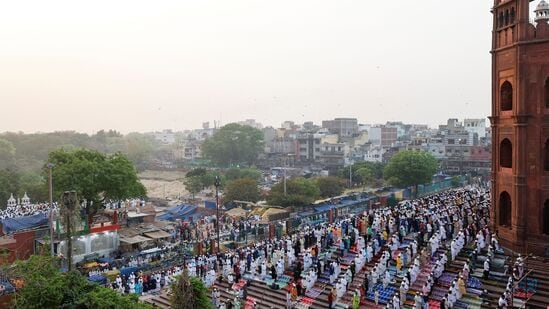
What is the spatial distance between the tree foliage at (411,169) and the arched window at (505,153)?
3766 centimetres

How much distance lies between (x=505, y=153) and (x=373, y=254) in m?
8.44

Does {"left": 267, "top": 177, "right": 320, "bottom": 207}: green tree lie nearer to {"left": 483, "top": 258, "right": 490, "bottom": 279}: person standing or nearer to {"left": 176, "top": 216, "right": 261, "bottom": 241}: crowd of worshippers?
{"left": 176, "top": 216, "right": 261, "bottom": 241}: crowd of worshippers

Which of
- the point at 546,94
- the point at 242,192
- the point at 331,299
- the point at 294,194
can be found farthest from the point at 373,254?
the point at 242,192

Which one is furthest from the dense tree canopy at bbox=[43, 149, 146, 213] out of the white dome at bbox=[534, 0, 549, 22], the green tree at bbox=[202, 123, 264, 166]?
the green tree at bbox=[202, 123, 264, 166]

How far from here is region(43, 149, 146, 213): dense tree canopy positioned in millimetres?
38406

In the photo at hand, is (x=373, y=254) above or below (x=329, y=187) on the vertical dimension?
above

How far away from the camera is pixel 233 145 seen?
11819cm

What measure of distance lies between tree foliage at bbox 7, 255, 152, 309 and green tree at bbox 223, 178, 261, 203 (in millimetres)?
44429

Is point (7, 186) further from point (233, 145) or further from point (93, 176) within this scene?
point (233, 145)

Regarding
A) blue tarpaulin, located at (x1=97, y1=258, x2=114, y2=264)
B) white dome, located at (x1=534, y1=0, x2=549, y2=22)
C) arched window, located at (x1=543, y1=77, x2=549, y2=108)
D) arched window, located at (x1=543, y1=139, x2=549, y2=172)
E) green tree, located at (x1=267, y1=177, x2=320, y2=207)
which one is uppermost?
white dome, located at (x1=534, y1=0, x2=549, y2=22)

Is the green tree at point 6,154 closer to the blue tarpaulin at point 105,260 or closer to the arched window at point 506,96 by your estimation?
the blue tarpaulin at point 105,260

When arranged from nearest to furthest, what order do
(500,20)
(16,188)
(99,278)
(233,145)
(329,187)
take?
(500,20) < (99,278) < (16,188) < (329,187) < (233,145)

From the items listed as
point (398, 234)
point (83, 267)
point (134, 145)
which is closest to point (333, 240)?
point (398, 234)

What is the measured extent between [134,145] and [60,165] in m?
118
